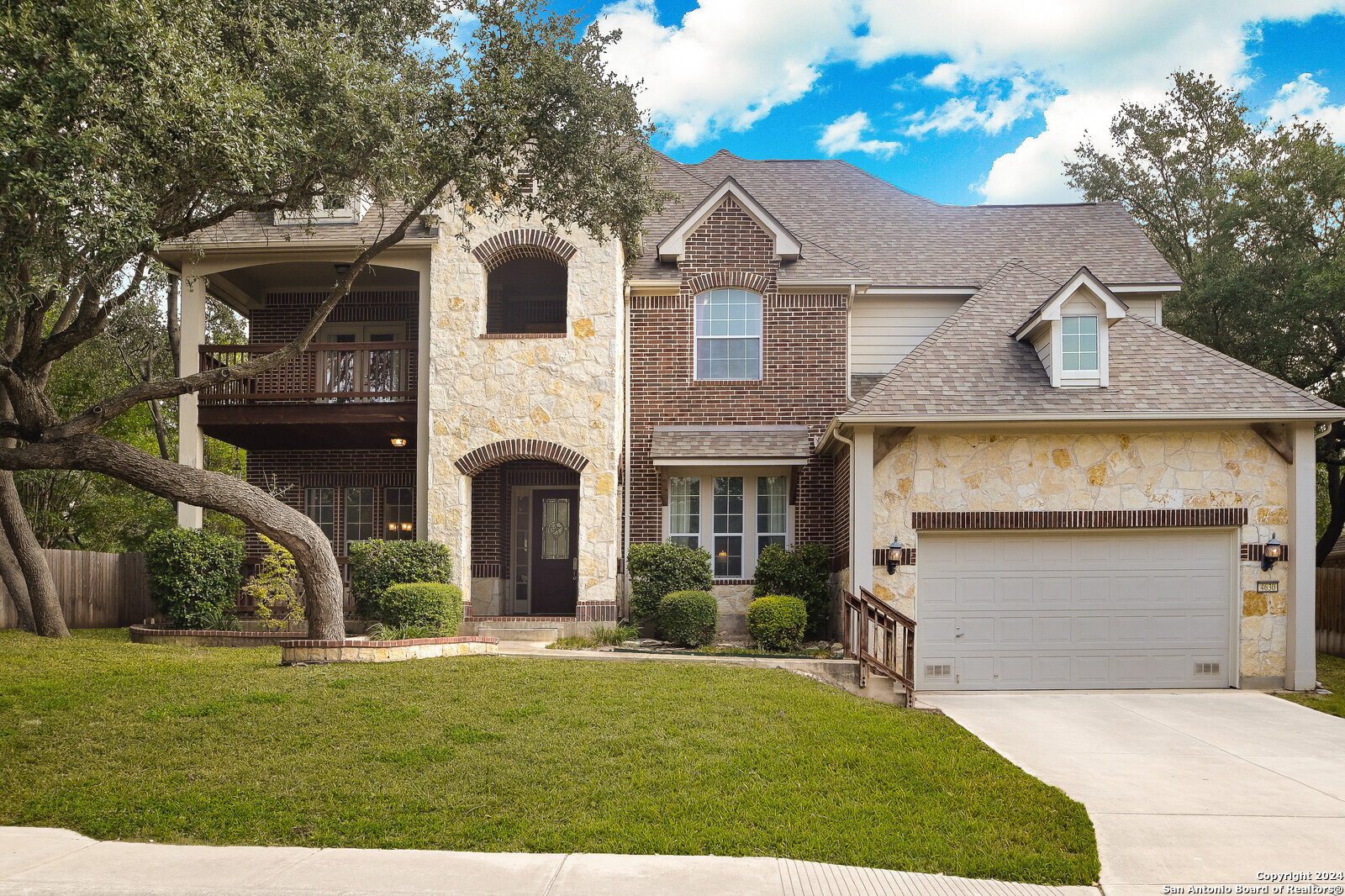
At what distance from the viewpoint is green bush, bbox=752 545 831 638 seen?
51.5 feet

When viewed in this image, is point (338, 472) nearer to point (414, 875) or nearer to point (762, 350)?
point (762, 350)

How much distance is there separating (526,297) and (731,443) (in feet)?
16.8

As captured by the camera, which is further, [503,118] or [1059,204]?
[1059,204]

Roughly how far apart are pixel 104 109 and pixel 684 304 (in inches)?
409

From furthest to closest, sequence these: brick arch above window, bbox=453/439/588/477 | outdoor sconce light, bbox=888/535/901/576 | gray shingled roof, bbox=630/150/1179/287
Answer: gray shingled roof, bbox=630/150/1179/287, brick arch above window, bbox=453/439/588/477, outdoor sconce light, bbox=888/535/901/576

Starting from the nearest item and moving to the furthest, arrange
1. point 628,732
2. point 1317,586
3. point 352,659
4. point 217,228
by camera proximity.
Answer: point 628,732
point 352,659
point 217,228
point 1317,586

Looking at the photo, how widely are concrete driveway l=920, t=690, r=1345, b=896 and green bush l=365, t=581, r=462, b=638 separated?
687 centimetres

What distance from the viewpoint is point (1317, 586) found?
1948cm

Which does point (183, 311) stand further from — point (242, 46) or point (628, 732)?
point (628, 732)

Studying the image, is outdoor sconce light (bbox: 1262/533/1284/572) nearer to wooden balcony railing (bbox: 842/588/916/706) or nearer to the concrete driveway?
the concrete driveway

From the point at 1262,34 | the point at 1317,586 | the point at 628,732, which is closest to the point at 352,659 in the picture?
the point at 628,732

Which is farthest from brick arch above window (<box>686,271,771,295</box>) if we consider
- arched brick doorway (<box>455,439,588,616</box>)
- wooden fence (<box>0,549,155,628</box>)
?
wooden fence (<box>0,549,155,628</box>)

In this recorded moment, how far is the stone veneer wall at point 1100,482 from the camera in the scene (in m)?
13.3

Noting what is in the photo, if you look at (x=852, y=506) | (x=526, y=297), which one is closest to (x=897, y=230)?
(x=526, y=297)
